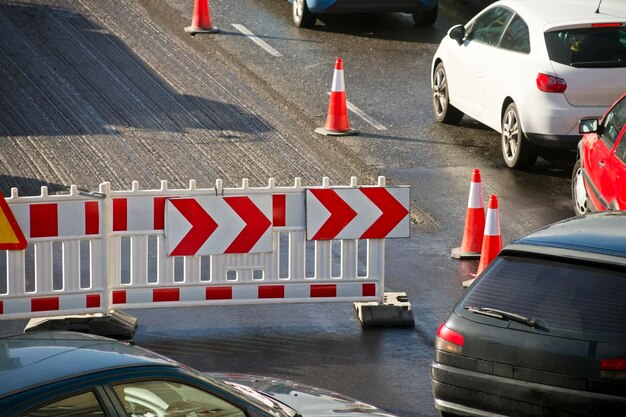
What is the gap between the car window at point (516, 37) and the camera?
50.2 ft

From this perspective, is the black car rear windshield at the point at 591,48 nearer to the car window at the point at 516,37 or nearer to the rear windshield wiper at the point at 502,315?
the car window at the point at 516,37

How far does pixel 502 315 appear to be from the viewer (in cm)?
795

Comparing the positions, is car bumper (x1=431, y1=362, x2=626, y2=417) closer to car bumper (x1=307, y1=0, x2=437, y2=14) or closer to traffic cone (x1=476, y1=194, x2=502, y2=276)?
traffic cone (x1=476, y1=194, x2=502, y2=276)

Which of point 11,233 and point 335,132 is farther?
point 335,132

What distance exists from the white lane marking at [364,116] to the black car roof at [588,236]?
8.20m

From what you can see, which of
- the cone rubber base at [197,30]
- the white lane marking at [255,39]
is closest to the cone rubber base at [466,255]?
the white lane marking at [255,39]

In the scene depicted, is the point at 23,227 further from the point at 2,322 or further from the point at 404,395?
the point at 404,395

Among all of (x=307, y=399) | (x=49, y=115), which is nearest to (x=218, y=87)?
(x=49, y=115)

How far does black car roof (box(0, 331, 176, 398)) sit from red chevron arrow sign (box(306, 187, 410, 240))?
4665 mm

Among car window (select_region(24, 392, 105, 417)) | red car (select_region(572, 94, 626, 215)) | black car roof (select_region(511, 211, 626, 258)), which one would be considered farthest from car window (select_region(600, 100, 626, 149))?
car window (select_region(24, 392, 105, 417))

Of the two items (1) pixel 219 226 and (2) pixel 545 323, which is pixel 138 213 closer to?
(1) pixel 219 226

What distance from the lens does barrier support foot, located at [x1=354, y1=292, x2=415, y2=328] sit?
35.7ft

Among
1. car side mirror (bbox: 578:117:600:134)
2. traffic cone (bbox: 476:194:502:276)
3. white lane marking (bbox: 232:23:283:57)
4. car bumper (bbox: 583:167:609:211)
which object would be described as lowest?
traffic cone (bbox: 476:194:502:276)

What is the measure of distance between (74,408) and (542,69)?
10025mm
